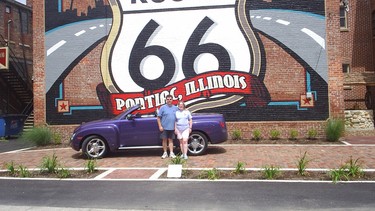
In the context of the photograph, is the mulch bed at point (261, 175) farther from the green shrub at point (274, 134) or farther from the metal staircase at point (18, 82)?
the metal staircase at point (18, 82)

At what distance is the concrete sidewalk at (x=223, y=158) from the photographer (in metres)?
8.96

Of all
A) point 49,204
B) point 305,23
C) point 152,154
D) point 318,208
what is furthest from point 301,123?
point 49,204

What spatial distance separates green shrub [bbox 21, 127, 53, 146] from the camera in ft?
45.6

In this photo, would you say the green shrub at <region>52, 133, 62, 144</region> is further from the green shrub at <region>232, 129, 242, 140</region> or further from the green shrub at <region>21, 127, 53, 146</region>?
the green shrub at <region>232, 129, 242, 140</region>

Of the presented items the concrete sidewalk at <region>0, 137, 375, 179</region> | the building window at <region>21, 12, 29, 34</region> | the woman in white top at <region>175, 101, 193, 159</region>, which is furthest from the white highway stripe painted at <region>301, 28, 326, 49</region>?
the building window at <region>21, 12, 29, 34</region>

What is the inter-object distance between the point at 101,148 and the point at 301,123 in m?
7.41

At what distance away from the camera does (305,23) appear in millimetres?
14086

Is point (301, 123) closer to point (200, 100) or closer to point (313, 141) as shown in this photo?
point (313, 141)

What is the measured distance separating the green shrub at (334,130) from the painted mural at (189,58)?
0.79m

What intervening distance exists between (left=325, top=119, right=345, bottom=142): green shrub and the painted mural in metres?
0.79

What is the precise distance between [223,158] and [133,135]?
2.56m

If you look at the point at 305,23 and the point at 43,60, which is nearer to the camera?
the point at 305,23

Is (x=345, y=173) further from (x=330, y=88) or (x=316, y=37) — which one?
(x=316, y=37)

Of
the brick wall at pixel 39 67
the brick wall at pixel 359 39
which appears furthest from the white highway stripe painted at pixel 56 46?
the brick wall at pixel 359 39
